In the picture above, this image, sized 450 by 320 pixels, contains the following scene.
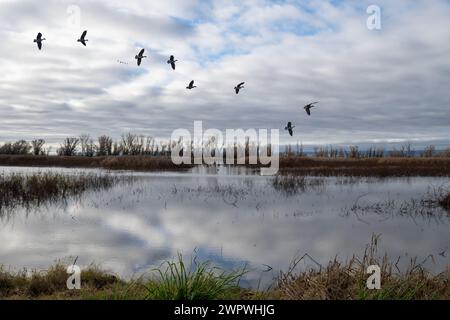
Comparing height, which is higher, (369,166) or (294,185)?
(369,166)

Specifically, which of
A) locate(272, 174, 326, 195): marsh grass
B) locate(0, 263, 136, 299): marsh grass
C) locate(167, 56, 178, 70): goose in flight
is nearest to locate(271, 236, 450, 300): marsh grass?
locate(0, 263, 136, 299): marsh grass

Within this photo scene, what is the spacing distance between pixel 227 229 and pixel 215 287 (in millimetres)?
8018

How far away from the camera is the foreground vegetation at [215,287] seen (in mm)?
6019

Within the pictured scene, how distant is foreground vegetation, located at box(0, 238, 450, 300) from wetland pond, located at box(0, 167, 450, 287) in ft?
4.70

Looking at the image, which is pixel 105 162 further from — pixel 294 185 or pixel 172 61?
pixel 172 61

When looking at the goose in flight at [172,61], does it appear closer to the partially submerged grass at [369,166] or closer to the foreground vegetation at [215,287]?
the foreground vegetation at [215,287]

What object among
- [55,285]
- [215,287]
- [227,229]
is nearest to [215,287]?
[215,287]

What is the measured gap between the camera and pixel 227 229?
46.9ft

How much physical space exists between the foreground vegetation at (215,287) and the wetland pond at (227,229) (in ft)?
4.70

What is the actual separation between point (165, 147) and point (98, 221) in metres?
46.8

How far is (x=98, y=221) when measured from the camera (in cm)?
1533

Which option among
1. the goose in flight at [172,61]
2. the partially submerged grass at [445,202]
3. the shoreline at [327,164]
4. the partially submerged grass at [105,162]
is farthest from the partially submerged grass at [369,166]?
the goose in flight at [172,61]

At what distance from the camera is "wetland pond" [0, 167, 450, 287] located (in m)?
10.6
